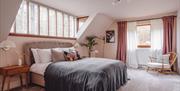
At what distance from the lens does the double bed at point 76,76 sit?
236 centimetres

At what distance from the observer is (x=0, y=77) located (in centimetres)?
294

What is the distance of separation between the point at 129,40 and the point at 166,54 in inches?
61.6

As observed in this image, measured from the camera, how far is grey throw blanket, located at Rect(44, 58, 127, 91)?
234 cm

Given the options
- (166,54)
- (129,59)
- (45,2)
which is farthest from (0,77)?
(166,54)

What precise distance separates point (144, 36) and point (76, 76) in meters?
4.20

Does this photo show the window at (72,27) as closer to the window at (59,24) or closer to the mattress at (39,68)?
the window at (59,24)

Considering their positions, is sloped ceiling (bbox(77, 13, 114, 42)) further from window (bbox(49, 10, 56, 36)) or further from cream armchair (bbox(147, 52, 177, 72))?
cream armchair (bbox(147, 52, 177, 72))

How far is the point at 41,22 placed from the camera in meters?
4.08

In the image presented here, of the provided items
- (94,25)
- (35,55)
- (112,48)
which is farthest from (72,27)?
(35,55)

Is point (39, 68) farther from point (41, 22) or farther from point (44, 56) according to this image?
point (41, 22)

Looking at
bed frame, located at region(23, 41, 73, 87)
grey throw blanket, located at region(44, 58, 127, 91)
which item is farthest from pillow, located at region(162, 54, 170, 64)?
bed frame, located at region(23, 41, 73, 87)

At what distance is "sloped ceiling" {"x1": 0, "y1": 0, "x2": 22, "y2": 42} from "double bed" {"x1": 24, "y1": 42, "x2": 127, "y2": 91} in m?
0.71

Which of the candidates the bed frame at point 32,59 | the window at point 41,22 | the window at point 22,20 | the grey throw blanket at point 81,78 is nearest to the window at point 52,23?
the window at point 41,22

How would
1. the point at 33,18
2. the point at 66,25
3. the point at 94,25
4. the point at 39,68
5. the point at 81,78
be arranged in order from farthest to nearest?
the point at 94,25, the point at 66,25, the point at 33,18, the point at 39,68, the point at 81,78
